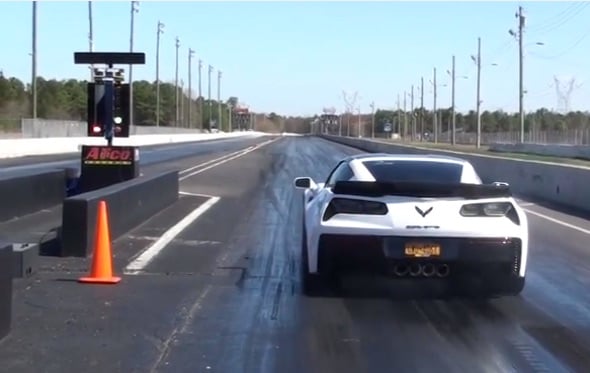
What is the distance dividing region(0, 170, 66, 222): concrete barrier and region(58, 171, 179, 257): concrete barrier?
209 centimetres

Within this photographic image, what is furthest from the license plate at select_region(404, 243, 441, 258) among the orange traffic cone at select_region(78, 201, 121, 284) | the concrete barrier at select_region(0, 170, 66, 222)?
the concrete barrier at select_region(0, 170, 66, 222)

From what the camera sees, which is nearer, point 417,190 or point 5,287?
point 5,287

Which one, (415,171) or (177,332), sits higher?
(415,171)

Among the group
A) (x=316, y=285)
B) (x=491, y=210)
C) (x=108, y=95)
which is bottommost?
(x=316, y=285)

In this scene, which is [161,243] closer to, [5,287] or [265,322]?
[265,322]

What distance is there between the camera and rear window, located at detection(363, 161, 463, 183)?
11867mm

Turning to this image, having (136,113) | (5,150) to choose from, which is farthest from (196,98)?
(5,150)

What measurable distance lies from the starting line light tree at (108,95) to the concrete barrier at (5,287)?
13.7 meters

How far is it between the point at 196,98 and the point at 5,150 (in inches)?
5775

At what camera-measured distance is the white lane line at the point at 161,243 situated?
1292 centimetres

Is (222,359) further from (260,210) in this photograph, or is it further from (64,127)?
(64,127)

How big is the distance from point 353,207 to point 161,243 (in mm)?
5252

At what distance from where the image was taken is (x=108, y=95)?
73.5 feet

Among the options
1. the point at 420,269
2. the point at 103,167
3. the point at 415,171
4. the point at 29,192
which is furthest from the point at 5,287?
the point at 103,167
